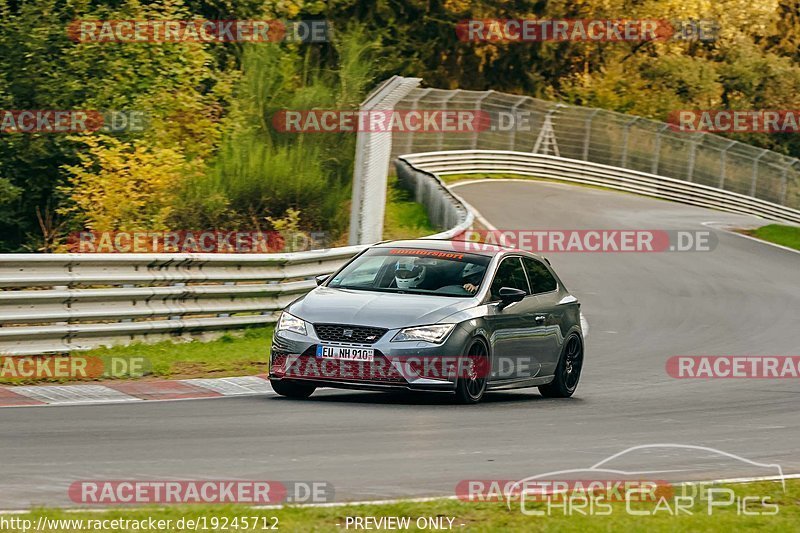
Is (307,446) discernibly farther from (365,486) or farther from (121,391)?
(121,391)

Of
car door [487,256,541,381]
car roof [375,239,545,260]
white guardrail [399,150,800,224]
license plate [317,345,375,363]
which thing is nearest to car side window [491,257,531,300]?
car door [487,256,541,381]

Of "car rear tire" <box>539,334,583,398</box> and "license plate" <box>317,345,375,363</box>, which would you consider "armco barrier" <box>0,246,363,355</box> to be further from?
"car rear tire" <box>539,334,583,398</box>

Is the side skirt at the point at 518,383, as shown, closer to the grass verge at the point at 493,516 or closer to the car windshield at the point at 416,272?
the car windshield at the point at 416,272

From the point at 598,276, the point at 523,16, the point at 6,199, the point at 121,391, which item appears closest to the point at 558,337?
the point at 121,391

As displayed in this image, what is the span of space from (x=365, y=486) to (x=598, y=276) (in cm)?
2073

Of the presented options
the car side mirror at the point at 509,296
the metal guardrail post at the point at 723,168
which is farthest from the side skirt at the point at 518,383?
the metal guardrail post at the point at 723,168

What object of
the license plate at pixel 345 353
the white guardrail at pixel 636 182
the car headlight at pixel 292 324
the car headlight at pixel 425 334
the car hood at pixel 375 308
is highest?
the car hood at pixel 375 308

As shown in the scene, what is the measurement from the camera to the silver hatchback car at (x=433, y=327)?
12.6 metres

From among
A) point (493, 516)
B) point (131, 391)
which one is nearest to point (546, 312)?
→ point (131, 391)

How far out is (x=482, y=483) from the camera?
28.5 feet

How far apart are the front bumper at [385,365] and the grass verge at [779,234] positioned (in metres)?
25.7

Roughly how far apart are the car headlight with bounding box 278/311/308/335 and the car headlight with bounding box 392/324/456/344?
86 centimetres

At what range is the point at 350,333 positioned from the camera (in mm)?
12609

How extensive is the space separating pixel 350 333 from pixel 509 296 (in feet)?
5.93
